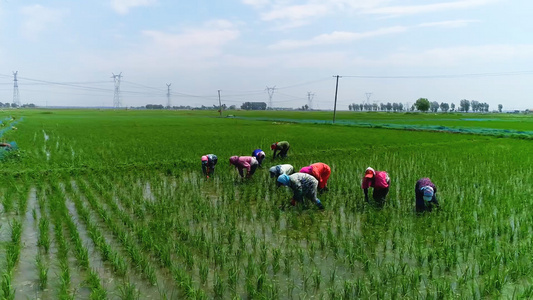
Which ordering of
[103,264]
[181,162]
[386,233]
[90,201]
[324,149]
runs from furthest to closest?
[324,149]
[181,162]
[90,201]
[386,233]
[103,264]

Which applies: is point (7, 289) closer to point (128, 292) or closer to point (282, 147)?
point (128, 292)

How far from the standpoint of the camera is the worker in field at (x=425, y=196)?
553 cm

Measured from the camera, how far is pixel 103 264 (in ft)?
13.2

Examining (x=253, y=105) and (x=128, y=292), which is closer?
(x=128, y=292)

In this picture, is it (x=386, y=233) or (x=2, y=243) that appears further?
(x=386, y=233)

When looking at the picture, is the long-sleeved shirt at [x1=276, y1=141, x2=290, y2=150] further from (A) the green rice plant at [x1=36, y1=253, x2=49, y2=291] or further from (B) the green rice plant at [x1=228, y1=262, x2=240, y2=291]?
(A) the green rice plant at [x1=36, y1=253, x2=49, y2=291]

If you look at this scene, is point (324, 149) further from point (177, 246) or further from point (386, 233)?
point (177, 246)

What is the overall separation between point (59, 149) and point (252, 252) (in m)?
12.6

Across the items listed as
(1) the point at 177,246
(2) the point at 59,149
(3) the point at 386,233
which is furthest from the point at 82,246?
(2) the point at 59,149

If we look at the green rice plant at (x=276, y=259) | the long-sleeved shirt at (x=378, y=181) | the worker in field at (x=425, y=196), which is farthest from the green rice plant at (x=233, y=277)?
the worker in field at (x=425, y=196)

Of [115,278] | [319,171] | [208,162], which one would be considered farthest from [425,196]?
[208,162]

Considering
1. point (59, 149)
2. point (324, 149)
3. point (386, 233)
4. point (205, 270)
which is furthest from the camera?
point (324, 149)

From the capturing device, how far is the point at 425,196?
5562 mm

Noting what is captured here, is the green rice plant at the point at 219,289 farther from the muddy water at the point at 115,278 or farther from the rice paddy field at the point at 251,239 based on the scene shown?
the muddy water at the point at 115,278
